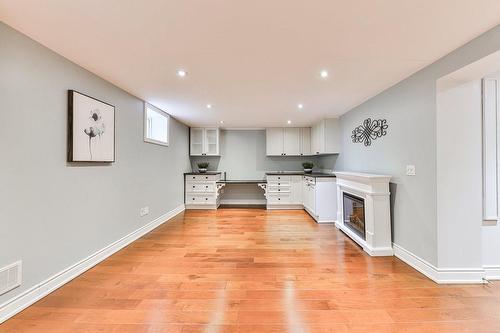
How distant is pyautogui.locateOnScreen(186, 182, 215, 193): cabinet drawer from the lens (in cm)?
585

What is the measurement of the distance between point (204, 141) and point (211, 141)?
0.64 feet

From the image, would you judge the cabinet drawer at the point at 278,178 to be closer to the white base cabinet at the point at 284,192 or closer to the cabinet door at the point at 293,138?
the white base cabinet at the point at 284,192

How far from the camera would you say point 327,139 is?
5.03 m

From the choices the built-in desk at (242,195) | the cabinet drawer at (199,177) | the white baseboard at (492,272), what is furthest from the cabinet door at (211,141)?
the white baseboard at (492,272)

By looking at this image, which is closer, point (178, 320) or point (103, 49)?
point (178, 320)

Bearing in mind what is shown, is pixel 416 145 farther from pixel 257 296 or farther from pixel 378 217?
pixel 257 296

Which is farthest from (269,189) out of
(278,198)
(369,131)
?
(369,131)

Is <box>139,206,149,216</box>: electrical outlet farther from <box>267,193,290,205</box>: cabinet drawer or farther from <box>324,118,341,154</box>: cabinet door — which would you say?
<box>324,118,341,154</box>: cabinet door

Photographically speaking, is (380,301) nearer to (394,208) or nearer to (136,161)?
(394,208)

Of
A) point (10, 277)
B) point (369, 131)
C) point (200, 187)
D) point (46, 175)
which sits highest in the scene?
point (369, 131)

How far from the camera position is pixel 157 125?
4.59 metres

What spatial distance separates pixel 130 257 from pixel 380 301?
9.33 ft

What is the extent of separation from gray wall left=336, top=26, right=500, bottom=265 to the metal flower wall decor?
10 cm

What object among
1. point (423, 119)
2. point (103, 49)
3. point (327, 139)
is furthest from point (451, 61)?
point (103, 49)
